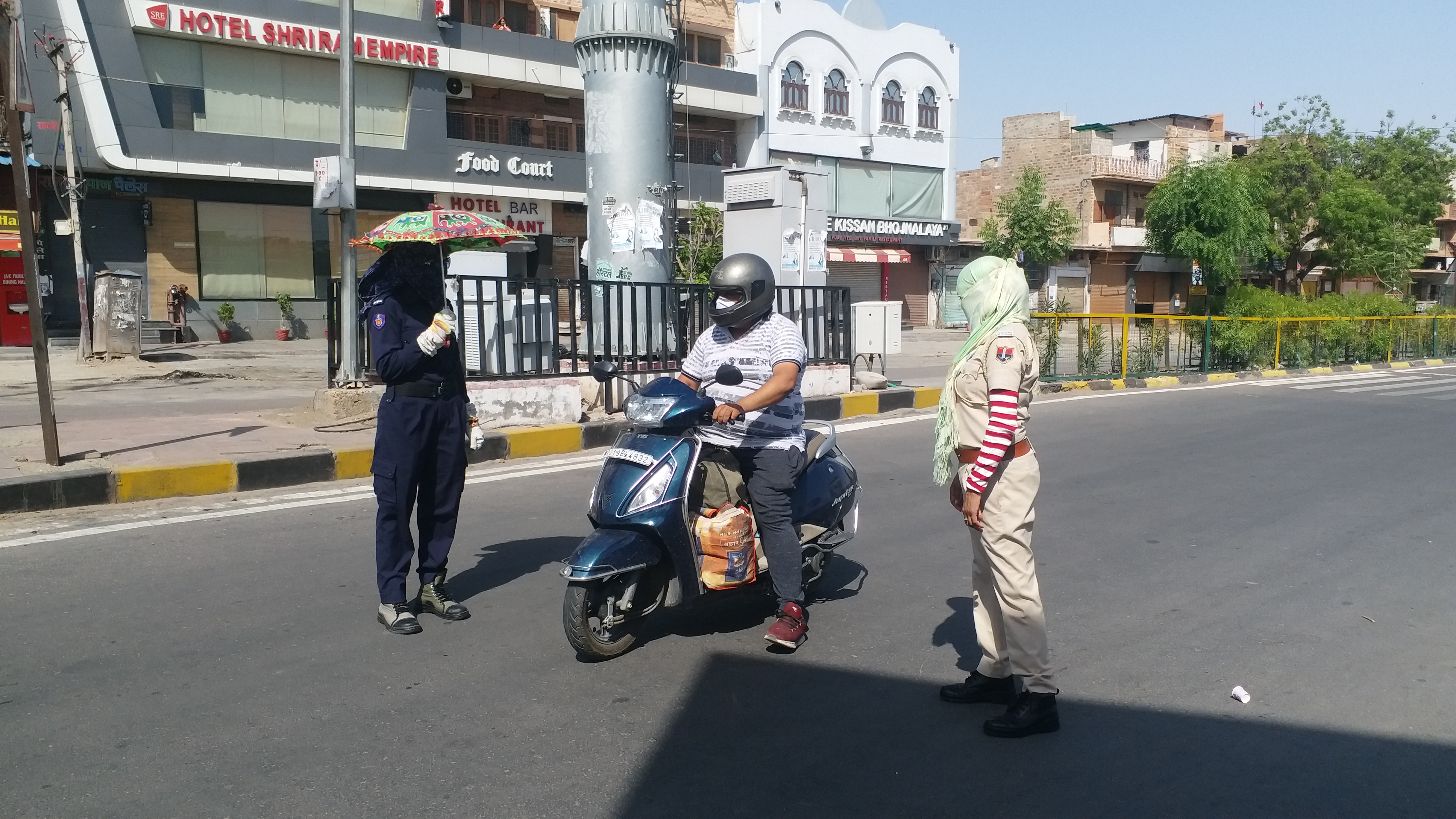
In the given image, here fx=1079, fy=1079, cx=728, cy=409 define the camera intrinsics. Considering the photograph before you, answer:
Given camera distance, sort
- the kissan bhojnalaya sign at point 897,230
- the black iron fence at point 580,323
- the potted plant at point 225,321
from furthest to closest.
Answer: the kissan bhojnalaya sign at point 897,230 → the potted plant at point 225,321 → the black iron fence at point 580,323

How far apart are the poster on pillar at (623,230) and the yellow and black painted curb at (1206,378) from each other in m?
7.01

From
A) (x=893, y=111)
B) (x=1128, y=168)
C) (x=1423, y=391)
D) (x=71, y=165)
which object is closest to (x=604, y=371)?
(x=1423, y=391)

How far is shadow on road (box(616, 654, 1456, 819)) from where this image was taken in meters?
3.19

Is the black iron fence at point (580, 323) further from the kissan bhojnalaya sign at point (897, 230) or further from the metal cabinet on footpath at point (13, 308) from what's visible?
the kissan bhojnalaya sign at point (897, 230)

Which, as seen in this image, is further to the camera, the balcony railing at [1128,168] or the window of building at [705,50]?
the balcony railing at [1128,168]

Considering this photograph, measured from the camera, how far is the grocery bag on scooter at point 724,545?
441cm

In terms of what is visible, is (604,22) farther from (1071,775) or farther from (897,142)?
(897,142)

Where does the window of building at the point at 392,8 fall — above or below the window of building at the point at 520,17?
below

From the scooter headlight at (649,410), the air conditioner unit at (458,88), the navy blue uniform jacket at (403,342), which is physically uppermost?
the air conditioner unit at (458,88)

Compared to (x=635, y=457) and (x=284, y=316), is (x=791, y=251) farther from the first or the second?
(x=284, y=316)

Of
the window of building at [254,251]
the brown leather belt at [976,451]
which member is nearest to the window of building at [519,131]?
the window of building at [254,251]

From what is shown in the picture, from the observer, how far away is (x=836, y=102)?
120 ft

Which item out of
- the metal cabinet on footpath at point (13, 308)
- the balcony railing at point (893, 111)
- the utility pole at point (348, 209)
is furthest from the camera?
the balcony railing at point (893, 111)

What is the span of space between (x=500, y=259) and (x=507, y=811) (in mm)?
9253
